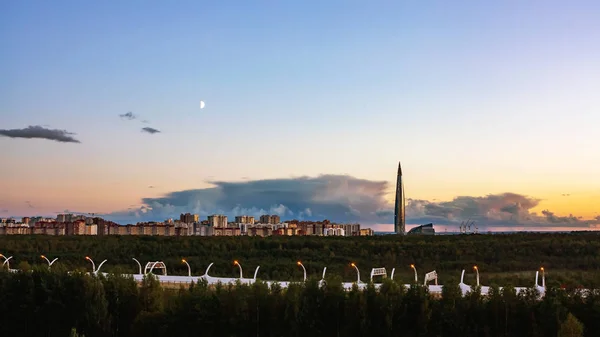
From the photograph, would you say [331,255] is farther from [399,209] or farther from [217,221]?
[399,209]

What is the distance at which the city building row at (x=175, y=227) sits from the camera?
3834 inches

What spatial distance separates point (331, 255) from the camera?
60.3 metres

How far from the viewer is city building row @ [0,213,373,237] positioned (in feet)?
319

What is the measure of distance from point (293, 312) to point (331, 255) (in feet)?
123

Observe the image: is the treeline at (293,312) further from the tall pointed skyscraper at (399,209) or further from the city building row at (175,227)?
the tall pointed skyscraper at (399,209)

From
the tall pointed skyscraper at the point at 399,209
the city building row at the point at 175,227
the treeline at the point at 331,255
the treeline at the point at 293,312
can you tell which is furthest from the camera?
the tall pointed skyscraper at the point at 399,209

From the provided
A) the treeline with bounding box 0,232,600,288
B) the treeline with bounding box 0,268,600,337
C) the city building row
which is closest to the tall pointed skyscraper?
the city building row

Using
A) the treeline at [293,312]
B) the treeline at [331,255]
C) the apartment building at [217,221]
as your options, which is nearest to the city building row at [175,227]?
the apartment building at [217,221]

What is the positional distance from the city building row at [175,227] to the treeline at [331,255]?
29.3 meters

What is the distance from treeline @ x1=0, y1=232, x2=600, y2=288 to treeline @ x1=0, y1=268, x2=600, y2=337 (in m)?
21.1

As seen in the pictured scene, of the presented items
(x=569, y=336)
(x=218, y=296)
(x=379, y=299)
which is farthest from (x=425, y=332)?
(x=218, y=296)

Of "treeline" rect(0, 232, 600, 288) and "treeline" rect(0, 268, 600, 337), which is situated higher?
"treeline" rect(0, 232, 600, 288)

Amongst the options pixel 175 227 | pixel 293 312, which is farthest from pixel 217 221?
pixel 293 312

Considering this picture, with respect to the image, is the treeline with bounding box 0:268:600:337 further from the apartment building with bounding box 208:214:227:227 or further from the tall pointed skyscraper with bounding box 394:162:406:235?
the tall pointed skyscraper with bounding box 394:162:406:235
